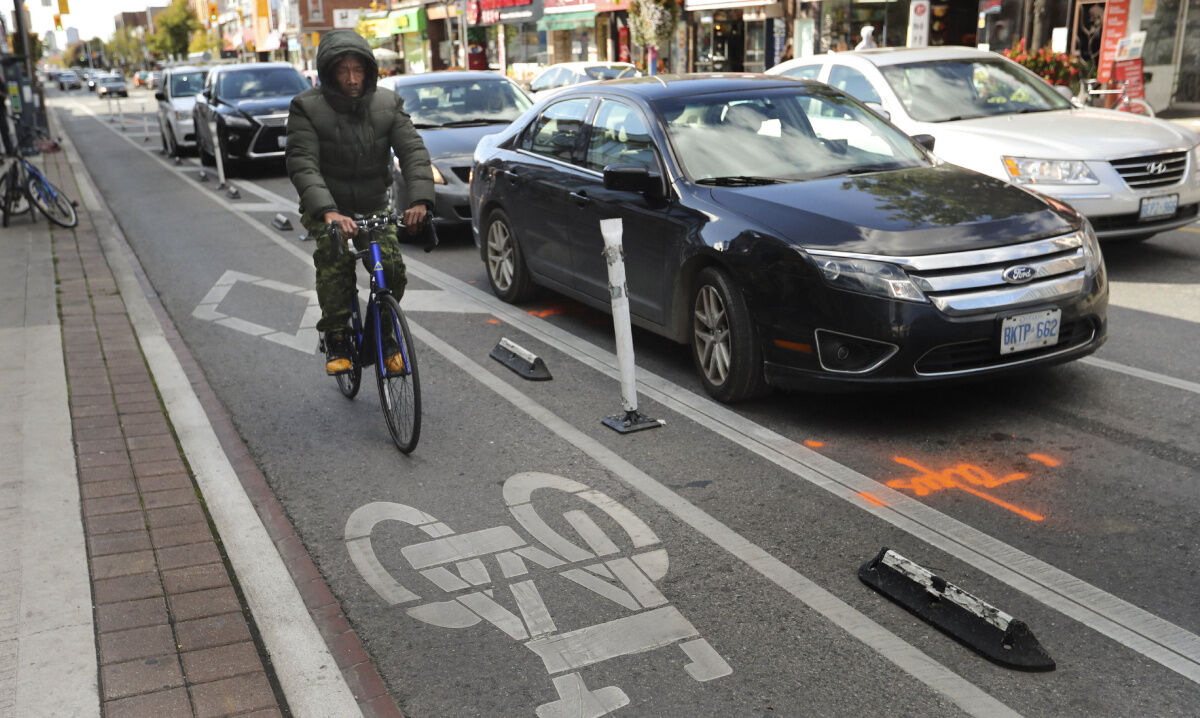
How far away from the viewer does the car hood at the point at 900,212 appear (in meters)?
Answer: 5.45

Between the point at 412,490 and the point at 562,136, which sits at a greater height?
the point at 562,136

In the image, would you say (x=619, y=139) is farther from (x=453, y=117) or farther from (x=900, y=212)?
(x=453, y=117)

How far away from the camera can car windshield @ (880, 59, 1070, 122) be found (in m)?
10.1

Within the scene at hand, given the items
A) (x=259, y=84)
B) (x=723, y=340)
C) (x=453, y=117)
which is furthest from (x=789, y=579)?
(x=259, y=84)

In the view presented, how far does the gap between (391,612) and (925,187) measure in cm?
369

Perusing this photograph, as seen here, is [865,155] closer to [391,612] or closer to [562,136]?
[562,136]

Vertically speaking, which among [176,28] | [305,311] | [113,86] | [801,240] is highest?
[176,28]

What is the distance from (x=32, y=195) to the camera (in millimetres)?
14078

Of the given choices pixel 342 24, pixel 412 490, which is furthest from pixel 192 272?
pixel 342 24

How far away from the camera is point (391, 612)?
4.06 meters

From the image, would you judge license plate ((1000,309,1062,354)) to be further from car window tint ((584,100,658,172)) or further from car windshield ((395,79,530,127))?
car windshield ((395,79,530,127))

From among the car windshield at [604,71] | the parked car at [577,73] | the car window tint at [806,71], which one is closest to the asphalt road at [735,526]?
the car window tint at [806,71]

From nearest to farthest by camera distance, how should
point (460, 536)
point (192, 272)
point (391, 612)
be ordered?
point (391, 612)
point (460, 536)
point (192, 272)

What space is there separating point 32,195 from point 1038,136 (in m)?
11.6
